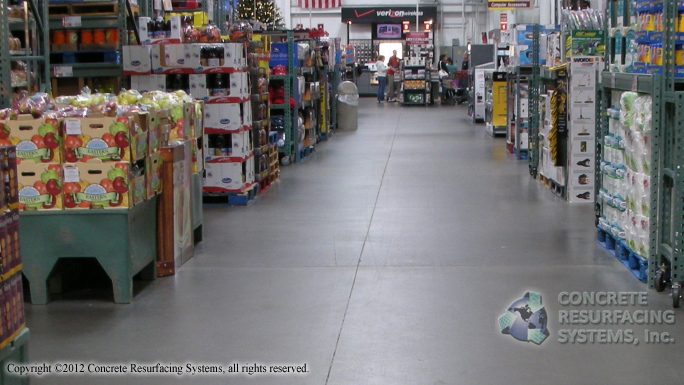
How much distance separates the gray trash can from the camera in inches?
866

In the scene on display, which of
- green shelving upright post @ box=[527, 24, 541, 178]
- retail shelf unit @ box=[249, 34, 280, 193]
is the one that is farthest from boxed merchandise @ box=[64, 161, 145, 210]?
green shelving upright post @ box=[527, 24, 541, 178]

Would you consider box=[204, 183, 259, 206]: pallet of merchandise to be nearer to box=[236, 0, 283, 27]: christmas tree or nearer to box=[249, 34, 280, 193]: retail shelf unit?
box=[249, 34, 280, 193]: retail shelf unit

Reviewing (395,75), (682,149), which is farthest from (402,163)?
(395,75)

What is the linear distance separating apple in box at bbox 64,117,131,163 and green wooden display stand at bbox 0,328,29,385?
7.64 feet

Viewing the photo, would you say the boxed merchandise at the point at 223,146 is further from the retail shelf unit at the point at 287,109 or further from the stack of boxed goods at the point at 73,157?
the stack of boxed goods at the point at 73,157

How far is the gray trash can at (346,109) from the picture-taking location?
21984 mm

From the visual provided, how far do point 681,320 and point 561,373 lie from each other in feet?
4.39

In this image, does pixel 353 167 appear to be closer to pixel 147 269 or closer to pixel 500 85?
pixel 500 85

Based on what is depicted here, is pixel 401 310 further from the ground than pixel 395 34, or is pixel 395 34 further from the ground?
pixel 395 34

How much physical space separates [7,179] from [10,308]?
0.54 metres

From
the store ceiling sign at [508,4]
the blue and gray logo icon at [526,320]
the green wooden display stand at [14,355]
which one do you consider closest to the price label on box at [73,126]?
the green wooden display stand at [14,355]

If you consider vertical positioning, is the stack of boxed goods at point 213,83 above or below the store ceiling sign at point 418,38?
below

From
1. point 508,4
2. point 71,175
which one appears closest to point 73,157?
point 71,175

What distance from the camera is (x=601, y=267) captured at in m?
7.41
